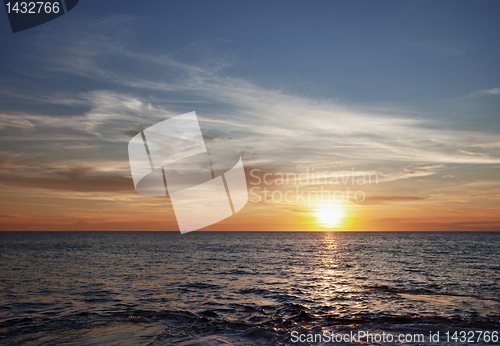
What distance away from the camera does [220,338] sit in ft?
37.7

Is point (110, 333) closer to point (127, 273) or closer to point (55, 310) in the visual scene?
point (55, 310)

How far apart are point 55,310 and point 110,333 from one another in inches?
251

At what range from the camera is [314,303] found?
17.9m

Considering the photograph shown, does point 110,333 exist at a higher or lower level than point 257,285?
higher

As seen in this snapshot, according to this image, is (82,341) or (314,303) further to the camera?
(314,303)

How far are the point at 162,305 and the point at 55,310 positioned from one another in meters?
5.66

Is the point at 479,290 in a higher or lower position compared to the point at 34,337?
lower

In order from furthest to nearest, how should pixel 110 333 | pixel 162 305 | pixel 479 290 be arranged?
pixel 479 290 → pixel 162 305 → pixel 110 333

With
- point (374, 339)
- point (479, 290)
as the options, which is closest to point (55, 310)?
point (374, 339)

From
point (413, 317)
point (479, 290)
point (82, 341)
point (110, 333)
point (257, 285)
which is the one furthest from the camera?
point (257, 285)

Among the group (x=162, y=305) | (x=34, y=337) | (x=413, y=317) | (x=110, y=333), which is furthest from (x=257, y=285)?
(x=34, y=337)

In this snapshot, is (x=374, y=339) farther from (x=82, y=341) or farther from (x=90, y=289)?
(x=90, y=289)

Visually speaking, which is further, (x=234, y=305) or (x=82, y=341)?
(x=234, y=305)

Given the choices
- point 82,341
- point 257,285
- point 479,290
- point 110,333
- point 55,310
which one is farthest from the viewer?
point 257,285
